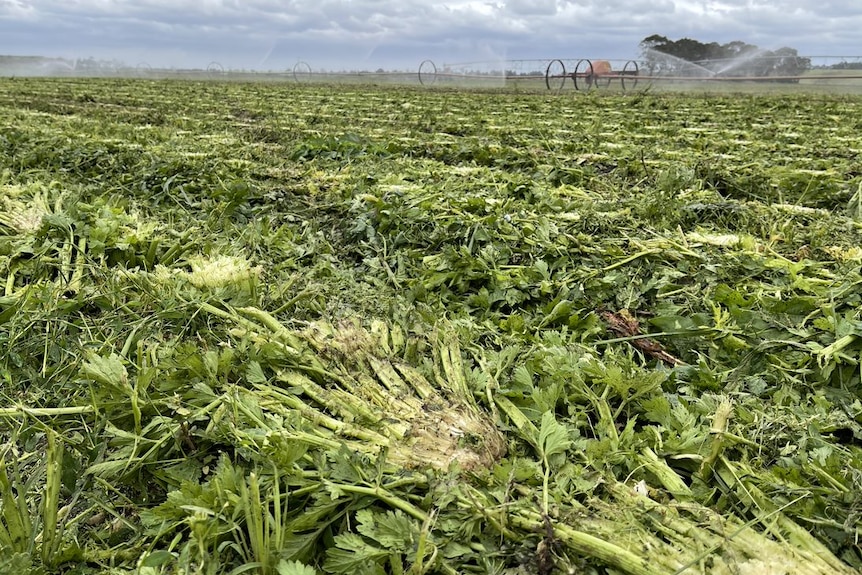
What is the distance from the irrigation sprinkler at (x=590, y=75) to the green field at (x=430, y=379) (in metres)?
27.1

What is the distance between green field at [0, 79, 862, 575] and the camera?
146cm

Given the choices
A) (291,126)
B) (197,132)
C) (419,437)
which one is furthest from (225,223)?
(291,126)

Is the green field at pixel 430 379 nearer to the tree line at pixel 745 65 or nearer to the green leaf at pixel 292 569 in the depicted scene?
the green leaf at pixel 292 569

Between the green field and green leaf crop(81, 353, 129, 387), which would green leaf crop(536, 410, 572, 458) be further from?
green leaf crop(81, 353, 129, 387)

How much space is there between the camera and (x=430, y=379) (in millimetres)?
2113

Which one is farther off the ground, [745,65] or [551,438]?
[745,65]

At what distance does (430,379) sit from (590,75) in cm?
3093

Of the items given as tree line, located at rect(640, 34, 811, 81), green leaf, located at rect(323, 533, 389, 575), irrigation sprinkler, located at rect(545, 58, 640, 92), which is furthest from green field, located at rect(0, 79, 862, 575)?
tree line, located at rect(640, 34, 811, 81)

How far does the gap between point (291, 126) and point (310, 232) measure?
21.7ft

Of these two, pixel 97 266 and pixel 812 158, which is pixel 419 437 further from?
pixel 812 158

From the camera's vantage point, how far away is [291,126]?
9984 mm

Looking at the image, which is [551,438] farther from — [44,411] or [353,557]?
[44,411]

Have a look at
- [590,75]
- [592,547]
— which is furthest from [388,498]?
[590,75]

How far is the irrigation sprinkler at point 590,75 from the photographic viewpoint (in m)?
29.8
